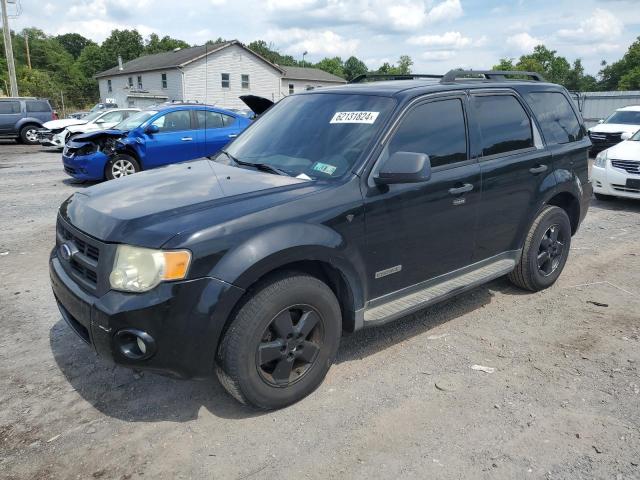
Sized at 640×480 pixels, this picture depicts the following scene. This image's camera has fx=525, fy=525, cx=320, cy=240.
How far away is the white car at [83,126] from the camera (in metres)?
16.1

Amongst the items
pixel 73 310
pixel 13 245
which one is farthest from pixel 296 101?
pixel 13 245

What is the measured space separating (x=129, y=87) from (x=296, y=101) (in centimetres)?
4966

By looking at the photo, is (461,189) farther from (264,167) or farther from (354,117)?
(264,167)

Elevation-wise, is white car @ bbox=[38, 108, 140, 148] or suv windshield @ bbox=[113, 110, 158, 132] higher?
suv windshield @ bbox=[113, 110, 158, 132]

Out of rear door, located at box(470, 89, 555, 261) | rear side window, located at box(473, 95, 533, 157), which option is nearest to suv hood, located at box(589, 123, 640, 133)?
rear door, located at box(470, 89, 555, 261)

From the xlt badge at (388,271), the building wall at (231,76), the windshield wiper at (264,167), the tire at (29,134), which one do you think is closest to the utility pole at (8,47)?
the tire at (29,134)

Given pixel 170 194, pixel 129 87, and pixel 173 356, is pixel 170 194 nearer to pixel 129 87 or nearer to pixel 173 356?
pixel 173 356

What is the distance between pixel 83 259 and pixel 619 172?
9.12m

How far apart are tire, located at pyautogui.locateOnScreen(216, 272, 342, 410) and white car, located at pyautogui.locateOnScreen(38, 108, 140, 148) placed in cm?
1359

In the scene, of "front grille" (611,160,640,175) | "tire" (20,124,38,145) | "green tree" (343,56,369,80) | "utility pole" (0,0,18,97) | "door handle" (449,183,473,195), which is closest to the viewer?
"door handle" (449,183,473,195)

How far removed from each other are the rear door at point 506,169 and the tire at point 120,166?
27.7 feet

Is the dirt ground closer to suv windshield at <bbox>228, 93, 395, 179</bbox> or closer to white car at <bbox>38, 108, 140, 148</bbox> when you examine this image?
suv windshield at <bbox>228, 93, 395, 179</bbox>

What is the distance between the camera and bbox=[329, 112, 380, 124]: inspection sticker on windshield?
A: 367 cm

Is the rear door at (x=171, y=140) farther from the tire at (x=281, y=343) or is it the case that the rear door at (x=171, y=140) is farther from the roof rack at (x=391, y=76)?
the tire at (x=281, y=343)
